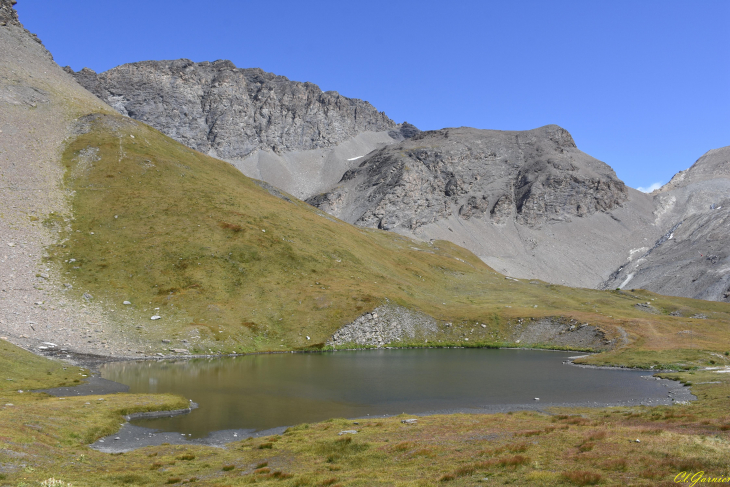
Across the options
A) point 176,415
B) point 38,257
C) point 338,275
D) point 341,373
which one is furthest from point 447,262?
point 176,415

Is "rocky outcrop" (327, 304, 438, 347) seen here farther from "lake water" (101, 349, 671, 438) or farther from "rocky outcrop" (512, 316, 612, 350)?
Answer: "rocky outcrop" (512, 316, 612, 350)

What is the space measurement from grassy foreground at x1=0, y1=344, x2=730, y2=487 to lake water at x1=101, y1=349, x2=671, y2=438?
715 cm

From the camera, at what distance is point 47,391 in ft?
149

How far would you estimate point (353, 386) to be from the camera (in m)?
56.4

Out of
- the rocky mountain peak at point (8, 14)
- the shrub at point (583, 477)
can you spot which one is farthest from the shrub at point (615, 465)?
the rocky mountain peak at point (8, 14)

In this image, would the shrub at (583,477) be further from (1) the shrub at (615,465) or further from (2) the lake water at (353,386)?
(2) the lake water at (353,386)

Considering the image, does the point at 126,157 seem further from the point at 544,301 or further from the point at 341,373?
the point at 544,301

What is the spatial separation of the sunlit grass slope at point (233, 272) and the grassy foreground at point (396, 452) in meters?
41.6

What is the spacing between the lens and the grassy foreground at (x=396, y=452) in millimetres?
19219

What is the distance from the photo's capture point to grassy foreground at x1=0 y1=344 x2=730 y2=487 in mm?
19219

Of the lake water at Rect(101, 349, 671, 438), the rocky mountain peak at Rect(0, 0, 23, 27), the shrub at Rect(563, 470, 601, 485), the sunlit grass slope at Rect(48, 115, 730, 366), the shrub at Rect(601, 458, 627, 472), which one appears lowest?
the lake water at Rect(101, 349, 671, 438)

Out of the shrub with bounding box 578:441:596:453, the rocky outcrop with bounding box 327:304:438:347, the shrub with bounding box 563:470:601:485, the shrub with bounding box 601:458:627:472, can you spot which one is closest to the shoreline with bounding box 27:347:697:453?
the shrub with bounding box 578:441:596:453

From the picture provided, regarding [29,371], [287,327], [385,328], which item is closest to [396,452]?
[29,371]

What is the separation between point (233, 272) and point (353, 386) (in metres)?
46.8
